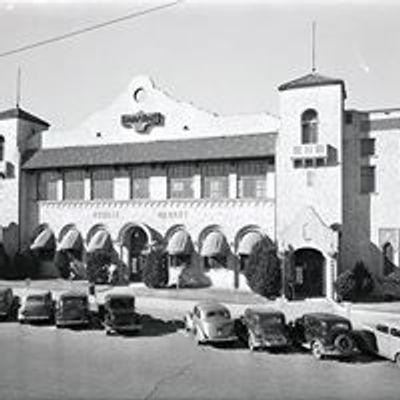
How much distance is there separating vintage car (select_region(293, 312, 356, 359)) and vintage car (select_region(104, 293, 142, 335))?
822 centimetres

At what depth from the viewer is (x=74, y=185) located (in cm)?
4803

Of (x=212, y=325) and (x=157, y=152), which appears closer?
(x=212, y=325)

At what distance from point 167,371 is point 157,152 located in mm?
25565

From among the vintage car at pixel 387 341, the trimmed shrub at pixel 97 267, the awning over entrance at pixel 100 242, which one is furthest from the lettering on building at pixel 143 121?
the vintage car at pixel 387 341

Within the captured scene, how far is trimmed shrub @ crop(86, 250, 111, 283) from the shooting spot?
4341 cm

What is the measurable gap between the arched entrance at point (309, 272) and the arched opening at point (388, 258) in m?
4.13

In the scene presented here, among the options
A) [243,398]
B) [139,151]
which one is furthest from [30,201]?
[243,398]

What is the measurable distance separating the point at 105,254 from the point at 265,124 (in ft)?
50.4

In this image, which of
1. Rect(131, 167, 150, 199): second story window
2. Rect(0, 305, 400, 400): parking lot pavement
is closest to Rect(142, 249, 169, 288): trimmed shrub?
Rect(131, 167, 150, 199): second story window

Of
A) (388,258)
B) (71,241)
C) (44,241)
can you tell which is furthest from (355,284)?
(44,241)

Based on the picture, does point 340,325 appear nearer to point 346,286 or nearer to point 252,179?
point 346,286

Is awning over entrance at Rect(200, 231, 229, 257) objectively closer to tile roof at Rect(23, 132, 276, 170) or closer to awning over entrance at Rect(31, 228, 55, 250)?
tile roof at Rect(23, 132, 276, 170)

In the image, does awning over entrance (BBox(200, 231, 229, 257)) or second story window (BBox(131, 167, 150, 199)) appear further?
second story window (BBox(131, 167, 150, 199))

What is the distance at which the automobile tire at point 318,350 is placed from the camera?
76.6 ft
